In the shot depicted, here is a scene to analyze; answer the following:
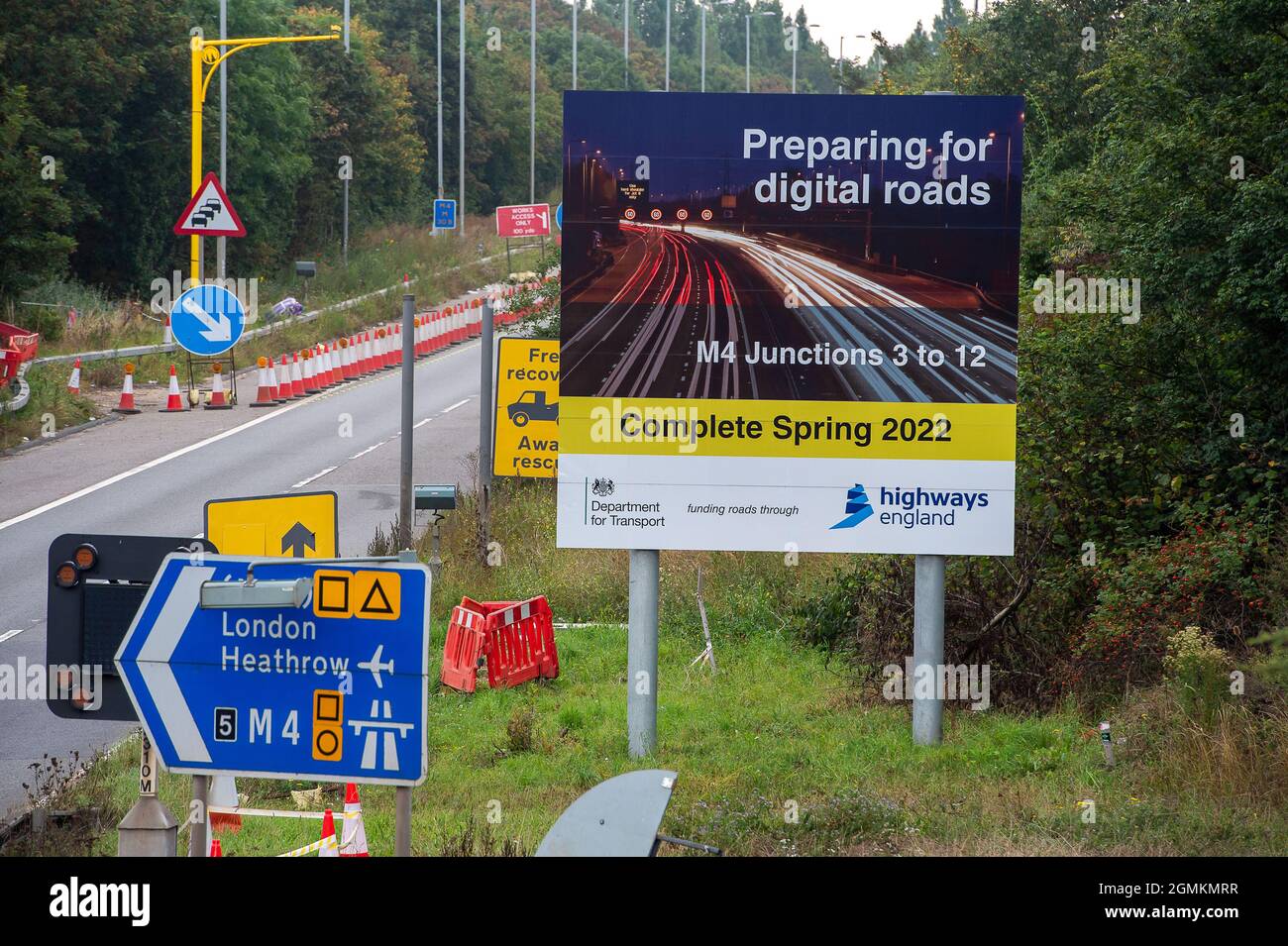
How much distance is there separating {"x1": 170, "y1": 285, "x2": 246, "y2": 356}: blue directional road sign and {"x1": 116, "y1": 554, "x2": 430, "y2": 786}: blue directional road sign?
42.7 ft

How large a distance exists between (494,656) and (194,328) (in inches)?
274

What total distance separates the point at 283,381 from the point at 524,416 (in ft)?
51.2

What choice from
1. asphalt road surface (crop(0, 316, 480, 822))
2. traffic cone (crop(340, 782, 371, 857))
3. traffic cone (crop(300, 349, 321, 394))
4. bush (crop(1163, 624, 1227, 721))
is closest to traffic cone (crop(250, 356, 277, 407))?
asphalt road surface (crop(0, 316, 480, 822))

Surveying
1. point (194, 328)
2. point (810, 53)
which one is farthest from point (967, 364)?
point (810, 53)

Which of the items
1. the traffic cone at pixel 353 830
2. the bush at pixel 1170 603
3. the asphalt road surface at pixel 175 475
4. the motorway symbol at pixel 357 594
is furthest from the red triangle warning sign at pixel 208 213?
the motorway symbol at pixel 357 594

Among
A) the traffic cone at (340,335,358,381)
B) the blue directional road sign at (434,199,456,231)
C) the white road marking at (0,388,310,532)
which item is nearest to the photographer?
the white road marking at (0,388,310,532)

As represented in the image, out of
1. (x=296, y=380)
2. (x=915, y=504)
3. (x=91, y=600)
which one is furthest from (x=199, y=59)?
(x=91, y=600)

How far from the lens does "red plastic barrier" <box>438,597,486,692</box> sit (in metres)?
13.5

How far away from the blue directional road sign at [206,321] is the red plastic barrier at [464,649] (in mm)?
5900

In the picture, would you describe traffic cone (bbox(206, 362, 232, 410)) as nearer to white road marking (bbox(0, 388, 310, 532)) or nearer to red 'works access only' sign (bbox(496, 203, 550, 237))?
white road marking (bbox(0, 388, 310, 532))

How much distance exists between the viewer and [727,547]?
→ 1111 cm

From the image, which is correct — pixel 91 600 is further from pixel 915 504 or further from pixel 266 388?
pixel 266 388

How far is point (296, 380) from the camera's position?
108ft

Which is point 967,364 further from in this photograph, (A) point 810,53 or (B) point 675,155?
(A) point 810,53
